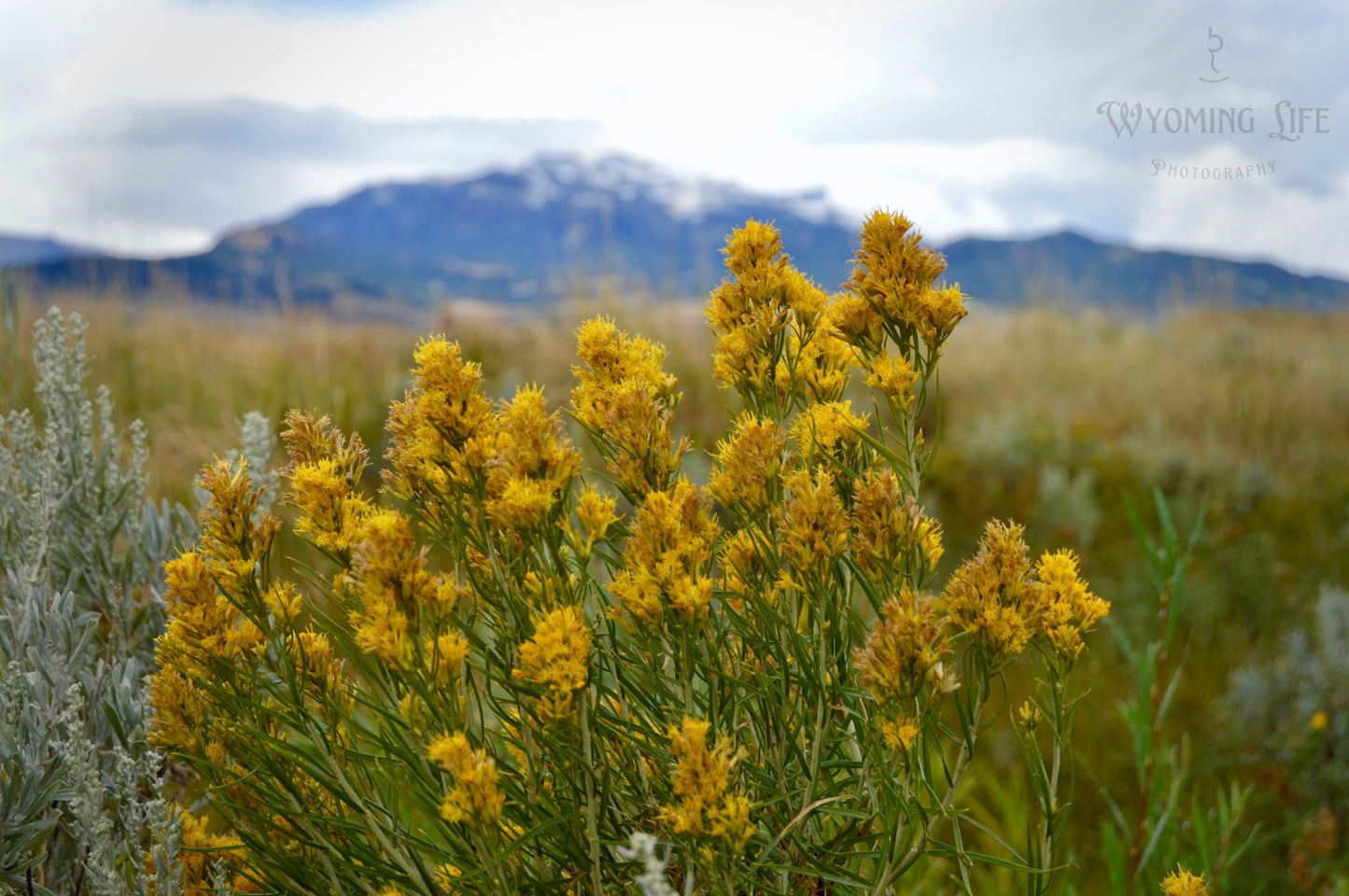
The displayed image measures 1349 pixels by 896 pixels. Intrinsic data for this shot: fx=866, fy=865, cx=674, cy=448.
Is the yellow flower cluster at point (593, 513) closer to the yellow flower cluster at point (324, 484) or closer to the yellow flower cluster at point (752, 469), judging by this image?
the yellow flower cluster at point (752, 469)

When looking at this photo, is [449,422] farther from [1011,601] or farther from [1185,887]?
[1185,887]

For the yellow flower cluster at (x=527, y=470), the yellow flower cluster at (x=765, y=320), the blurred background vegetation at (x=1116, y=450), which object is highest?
the yellow flower cluster at (x=765, y=320)

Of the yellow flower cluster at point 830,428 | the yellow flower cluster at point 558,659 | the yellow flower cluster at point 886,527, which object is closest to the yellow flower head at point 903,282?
the yellow flower cluster at point 830,428

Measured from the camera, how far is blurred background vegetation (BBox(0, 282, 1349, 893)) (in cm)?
399

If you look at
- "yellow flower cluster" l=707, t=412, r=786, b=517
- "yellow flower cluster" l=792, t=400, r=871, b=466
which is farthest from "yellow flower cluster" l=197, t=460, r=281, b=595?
"yellow flower cluster" l=792, t=400, r=871, b=466

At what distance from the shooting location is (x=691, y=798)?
0.82 meters

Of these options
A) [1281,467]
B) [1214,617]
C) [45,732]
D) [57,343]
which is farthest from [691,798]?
[1281,467]

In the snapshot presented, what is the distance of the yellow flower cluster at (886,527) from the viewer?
1017 mm

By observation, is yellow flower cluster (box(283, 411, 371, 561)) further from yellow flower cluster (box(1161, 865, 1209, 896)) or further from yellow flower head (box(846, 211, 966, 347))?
yellow flower cluster (box(1161, 865, 1209, 896))

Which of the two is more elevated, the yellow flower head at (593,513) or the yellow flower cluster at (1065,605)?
the yellow flower head at (593,513)

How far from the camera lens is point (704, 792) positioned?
2.69 feet

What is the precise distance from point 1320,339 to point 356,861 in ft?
61.3

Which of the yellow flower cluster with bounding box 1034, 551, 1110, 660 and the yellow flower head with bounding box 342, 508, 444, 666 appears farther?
the yellow flower cluster with bounding box 1034, 551, 1110, 660

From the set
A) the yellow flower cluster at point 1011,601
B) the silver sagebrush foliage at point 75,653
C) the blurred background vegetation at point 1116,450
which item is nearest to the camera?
the yellow flower cluster at point 1011,601
